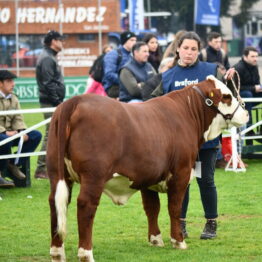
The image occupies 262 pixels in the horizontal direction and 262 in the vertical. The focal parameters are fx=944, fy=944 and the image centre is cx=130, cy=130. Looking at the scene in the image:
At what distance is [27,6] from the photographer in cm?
3759

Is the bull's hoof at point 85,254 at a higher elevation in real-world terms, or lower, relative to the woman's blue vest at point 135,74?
lower

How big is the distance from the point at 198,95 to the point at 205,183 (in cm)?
96

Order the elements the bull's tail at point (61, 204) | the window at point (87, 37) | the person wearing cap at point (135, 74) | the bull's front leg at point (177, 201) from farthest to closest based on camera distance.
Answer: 1. the window at point (87, 37)
2. the person wearing cap at point (135, 74)
3. the bull's front leg at point (177, 201)
4. the bull's tail at point (61, 204)

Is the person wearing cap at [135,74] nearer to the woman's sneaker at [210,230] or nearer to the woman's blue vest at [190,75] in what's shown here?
the woman's blue vest at [190,75]

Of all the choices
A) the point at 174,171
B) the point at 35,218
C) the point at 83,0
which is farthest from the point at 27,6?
the point at 174,171

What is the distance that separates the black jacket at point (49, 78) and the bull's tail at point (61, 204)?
7.13m

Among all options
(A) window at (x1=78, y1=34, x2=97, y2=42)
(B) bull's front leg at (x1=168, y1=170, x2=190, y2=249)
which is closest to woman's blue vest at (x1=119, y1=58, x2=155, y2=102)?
(B) bull's front leg at (x1=168, y1=170, x2=190, y2=249)

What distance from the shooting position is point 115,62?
16.3 metres

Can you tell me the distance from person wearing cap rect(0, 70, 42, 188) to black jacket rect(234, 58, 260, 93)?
4319mm

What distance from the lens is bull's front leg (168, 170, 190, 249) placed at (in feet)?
28.2

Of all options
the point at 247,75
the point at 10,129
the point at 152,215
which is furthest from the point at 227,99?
the point at 247,75

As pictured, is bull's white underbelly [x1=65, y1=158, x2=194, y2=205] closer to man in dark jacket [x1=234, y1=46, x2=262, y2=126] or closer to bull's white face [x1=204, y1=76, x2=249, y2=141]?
bull's white face [x1=204, y1=76, x2=249, y2=141]

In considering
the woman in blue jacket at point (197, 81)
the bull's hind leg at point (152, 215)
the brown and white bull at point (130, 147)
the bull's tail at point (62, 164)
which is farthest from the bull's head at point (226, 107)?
the bull's tail at point (62, 164)

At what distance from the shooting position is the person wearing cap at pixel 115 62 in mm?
16109
